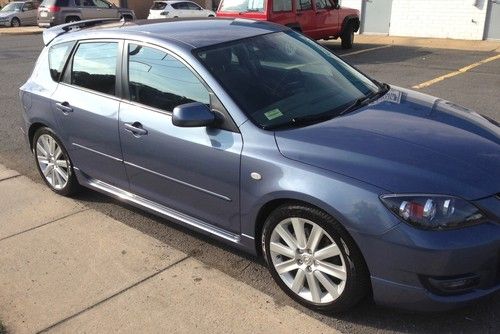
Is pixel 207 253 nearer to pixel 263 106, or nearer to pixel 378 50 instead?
pixel 263 106

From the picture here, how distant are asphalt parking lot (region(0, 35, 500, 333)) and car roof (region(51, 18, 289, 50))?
1467 millimetres

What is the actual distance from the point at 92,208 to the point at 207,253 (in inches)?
55.3

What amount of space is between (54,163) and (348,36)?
1163cm

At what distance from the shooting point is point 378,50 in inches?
572

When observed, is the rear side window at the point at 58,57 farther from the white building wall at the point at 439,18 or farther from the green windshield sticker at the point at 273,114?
the white building wall at the point at 439,18

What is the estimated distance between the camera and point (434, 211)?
2.56 m

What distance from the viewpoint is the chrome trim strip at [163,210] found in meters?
3.46

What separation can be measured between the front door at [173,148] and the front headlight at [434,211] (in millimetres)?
1010

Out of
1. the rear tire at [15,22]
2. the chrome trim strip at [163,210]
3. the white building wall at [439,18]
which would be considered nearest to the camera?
the chrome trim strip at [163,210]

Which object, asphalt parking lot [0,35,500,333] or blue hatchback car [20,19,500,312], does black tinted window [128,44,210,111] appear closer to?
blue hatchback car [20,19,500,312]

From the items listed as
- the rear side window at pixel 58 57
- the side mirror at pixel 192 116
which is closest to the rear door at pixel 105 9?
the rear side window at pixel 58 57

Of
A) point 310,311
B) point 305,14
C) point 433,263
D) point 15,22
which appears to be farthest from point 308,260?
point 15,22

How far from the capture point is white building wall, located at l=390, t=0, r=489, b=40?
15.7m

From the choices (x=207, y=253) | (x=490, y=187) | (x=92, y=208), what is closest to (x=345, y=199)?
(x=490, y=187)
